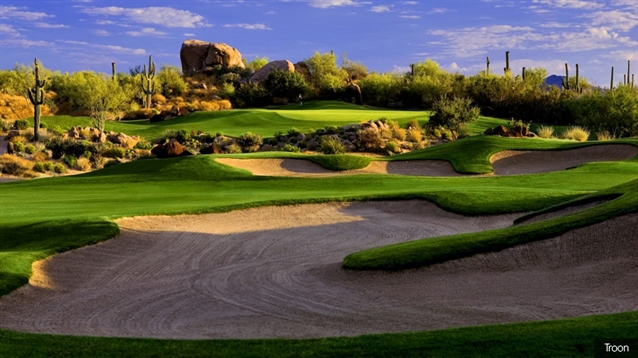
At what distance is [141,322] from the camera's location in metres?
11.7

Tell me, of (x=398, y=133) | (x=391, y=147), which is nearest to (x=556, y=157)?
(x=391, y=147)

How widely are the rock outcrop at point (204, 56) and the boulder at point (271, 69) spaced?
506 inches

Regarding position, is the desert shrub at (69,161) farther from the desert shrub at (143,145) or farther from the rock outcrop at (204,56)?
the rock outcrop at (204,56)

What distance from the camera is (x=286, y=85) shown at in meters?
85.1

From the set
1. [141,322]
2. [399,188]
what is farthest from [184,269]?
[399,188]

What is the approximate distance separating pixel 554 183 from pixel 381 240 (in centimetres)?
1090

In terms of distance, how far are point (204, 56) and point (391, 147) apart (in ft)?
220

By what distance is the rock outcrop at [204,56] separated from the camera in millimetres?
106438

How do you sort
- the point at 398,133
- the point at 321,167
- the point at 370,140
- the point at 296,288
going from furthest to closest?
the point at 398,133 → the point at 370,140 → the point at 321,167 → the point at 296,288

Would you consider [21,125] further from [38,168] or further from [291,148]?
[291,148]

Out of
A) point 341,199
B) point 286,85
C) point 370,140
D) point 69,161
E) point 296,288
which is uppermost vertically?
point 286,85

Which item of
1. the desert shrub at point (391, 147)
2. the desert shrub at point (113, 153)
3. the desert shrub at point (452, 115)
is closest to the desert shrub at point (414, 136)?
the desert shrub at point (452, 115)

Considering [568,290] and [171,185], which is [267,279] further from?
[171,185]

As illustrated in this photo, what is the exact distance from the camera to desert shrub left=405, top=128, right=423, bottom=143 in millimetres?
49875
